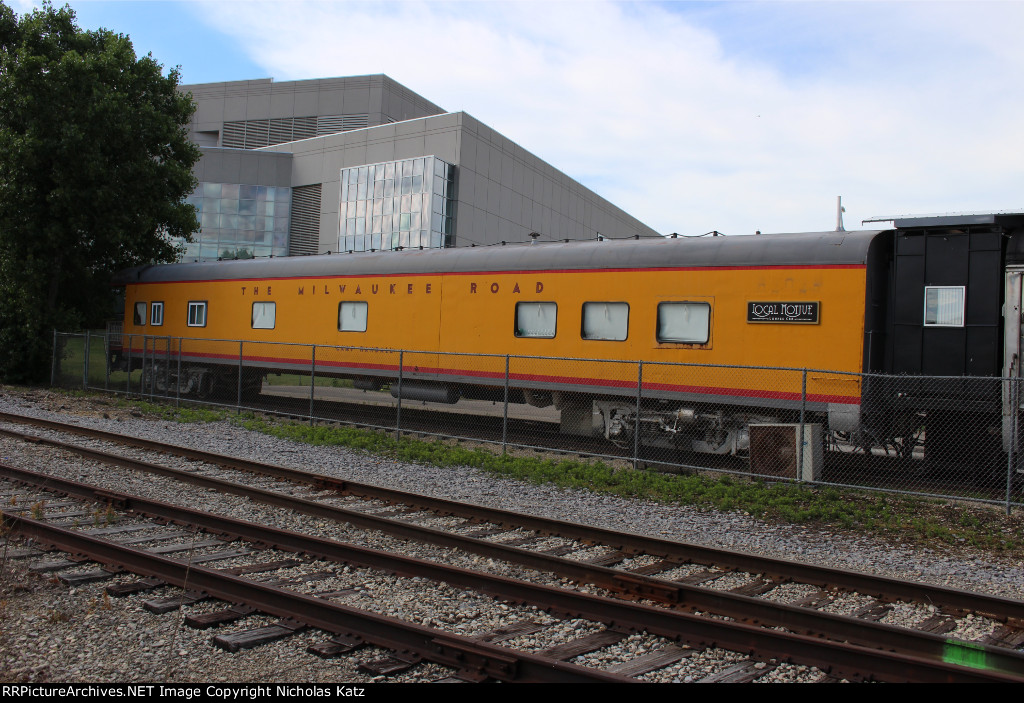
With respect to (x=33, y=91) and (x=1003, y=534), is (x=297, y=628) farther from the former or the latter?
(x=33, y=91)

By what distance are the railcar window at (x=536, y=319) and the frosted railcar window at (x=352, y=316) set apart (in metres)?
4.09

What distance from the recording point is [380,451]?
1283 centimetres

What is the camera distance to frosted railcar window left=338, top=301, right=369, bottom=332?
1667 cm

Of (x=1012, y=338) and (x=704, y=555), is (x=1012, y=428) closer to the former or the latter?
(x=1012, y=338)

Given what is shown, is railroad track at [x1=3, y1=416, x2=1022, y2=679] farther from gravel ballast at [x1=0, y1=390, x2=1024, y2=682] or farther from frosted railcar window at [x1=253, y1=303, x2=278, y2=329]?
frosted railcar window at [x1=253, y1=303, x2=278, y2=329]

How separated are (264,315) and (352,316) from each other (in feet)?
10.2

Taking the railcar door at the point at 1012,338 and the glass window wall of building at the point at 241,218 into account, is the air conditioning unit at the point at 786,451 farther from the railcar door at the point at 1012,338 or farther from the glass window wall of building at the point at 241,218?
the glass window wall of building at the point at 241,218

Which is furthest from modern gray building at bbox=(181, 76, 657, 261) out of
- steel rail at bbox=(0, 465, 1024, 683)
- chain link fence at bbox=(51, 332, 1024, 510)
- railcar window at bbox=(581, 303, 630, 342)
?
steel rail at bbox=(0, 465, 1024, 683)

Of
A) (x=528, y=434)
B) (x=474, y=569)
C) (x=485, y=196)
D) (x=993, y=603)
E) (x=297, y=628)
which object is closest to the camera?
(x=297, y=628)

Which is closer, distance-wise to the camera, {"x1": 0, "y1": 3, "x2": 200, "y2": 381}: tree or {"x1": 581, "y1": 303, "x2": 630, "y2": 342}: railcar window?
{"x1": 581, "y1": 303, "x2": 630, "y2": 342}: railcar window

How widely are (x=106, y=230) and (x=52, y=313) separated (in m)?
3.00

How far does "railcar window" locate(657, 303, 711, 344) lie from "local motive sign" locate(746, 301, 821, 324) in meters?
0.73
